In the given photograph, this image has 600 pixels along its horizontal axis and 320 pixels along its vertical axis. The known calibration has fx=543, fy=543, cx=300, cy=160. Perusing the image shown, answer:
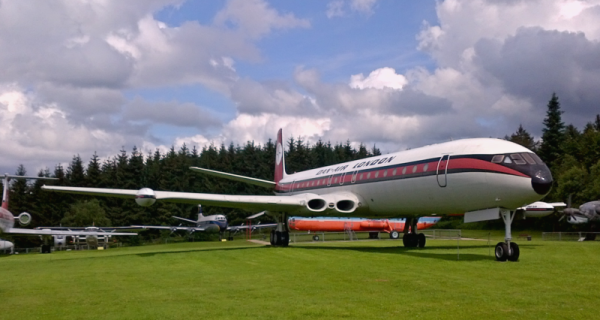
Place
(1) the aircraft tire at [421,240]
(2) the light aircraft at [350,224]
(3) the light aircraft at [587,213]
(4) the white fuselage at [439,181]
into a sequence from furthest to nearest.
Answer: (2) the light aircraft at [350,224] → (3) the light aircraft at [587,213] → (1) the aircraft tire at [421,240] → (4) the white fuselage at [439,181]

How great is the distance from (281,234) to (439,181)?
27.2ft

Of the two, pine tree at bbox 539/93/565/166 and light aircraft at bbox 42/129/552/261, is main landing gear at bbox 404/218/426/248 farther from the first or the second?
pine tree at bbox 539/93/565/166

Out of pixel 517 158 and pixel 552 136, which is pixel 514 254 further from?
pixel 552 136

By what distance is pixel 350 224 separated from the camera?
4462 cm

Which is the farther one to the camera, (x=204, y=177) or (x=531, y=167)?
(x=204, y=177)

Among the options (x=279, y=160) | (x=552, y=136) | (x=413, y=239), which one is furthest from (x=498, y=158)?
(x=552, y=136)

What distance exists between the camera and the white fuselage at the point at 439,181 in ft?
43.9

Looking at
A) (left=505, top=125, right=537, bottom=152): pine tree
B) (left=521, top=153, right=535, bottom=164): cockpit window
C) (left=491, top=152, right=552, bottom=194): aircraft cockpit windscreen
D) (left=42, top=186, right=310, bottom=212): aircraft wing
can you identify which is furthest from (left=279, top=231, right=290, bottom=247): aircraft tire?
(left=505, top=125, right=537, bottom=152): pine tree

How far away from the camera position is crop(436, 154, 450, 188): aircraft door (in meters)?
15.1

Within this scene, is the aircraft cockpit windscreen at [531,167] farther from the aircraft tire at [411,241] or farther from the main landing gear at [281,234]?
the main landing gear at [281,234]

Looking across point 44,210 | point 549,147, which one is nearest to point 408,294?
point 549,147

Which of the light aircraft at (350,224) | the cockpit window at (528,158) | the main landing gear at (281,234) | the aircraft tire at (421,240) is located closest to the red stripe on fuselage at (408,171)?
the cockpit window at (528,158)

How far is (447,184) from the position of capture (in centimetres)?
1504

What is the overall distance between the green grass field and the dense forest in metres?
34.1
